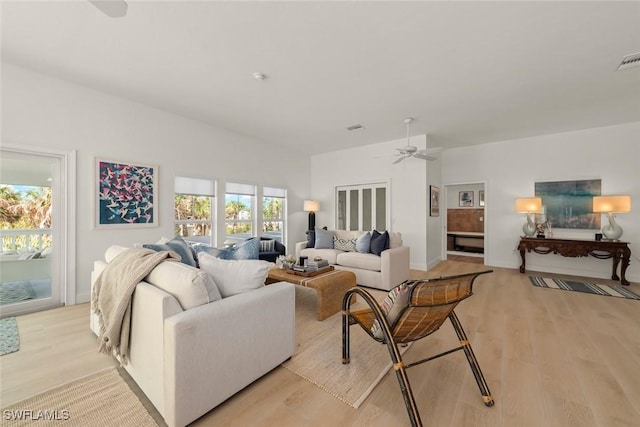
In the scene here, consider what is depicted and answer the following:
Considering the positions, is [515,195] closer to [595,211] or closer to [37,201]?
[595,211]

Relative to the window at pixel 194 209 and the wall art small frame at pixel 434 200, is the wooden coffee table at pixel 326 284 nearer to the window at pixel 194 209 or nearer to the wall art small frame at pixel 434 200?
the window at pixel 194 209

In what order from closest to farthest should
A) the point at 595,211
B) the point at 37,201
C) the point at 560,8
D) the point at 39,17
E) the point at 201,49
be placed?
the point at 560,8 < the point at 39,17 < the point at 201,49 < the point at 37,201 < the point at 595,211

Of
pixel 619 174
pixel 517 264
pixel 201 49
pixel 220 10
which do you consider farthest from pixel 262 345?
pixel 619 174

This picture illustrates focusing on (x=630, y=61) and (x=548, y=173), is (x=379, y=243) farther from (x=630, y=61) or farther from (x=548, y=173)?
(x=548, y=173)

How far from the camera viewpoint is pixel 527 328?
8.74ft

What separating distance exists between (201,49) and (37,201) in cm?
280

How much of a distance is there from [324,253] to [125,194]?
3.21m

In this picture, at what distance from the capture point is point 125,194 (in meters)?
3.70

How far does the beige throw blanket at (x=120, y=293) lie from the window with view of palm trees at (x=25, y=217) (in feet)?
6.74

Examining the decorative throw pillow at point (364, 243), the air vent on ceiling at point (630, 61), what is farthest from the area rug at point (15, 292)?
the air vent on ceiling at point (630, 61)

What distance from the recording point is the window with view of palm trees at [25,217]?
2.95 m

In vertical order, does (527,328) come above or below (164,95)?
below

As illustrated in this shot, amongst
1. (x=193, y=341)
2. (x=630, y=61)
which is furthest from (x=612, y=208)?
(x=193, y=341)

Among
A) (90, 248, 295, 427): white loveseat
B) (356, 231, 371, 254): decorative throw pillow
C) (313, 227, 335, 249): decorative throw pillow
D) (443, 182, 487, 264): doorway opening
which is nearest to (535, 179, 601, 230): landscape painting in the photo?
(443, 182, 487, 264): doorway opening
